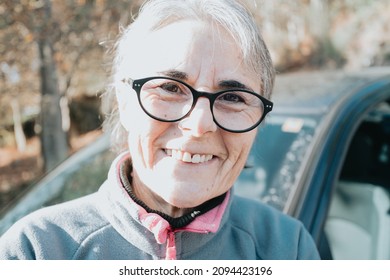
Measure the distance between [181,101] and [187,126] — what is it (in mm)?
79

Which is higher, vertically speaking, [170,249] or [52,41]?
[52,41]

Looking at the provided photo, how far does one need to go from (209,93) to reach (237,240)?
526mm

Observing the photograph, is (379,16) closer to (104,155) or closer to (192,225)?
(104,155)

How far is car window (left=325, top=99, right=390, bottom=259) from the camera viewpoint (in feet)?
9.17

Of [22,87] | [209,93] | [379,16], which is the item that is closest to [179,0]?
[209,93]

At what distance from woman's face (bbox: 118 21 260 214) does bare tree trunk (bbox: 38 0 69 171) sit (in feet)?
7.66

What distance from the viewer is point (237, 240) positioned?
5.50 ft

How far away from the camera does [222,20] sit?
151 centimetres

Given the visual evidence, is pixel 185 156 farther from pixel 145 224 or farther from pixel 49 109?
pixel 49 109

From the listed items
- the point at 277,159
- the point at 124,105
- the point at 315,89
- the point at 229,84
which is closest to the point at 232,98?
the point at 229,84

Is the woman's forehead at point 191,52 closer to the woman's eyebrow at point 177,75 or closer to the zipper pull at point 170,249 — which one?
the woman's eyebrow at point 177,75

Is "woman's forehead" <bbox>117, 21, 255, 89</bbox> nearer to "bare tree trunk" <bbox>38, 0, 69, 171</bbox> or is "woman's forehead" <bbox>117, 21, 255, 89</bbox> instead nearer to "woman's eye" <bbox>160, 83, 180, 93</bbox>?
"woman's eye" <bbox>160, 83, 180, 93</bbox>

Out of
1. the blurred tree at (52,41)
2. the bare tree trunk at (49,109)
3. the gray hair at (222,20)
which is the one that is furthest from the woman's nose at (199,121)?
the bare tree trunk at (49,109)

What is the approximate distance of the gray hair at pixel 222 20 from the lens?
59.4 inches
